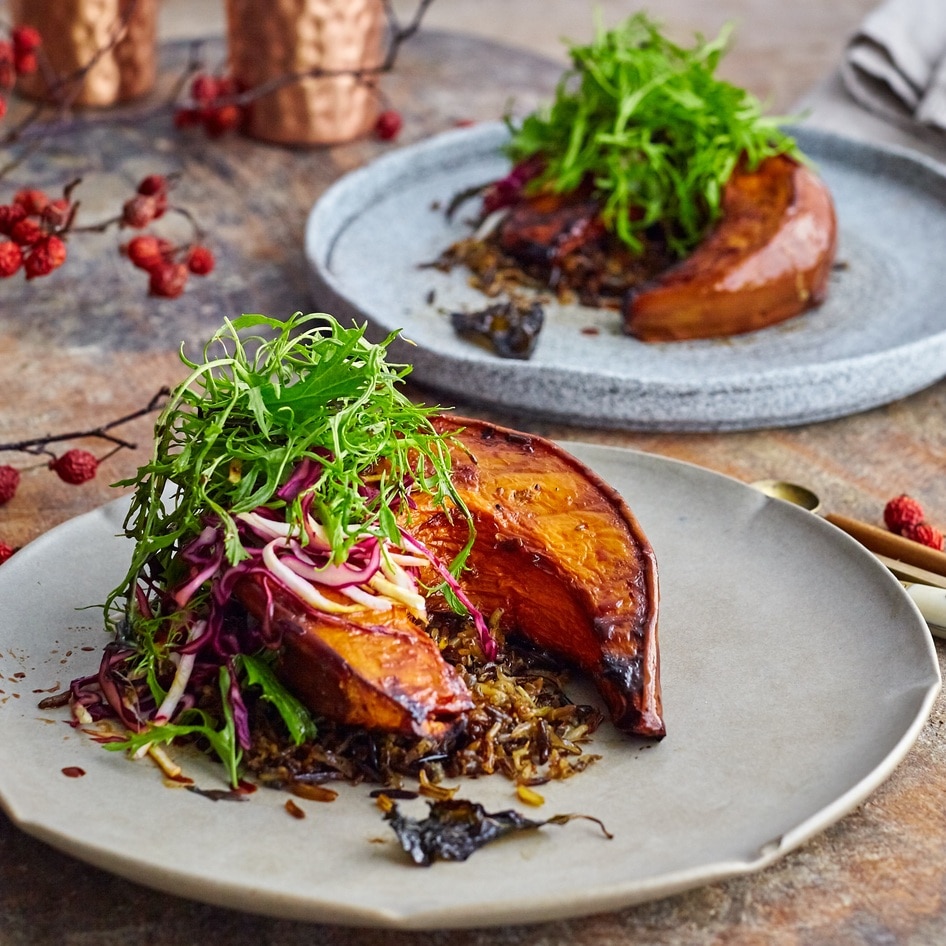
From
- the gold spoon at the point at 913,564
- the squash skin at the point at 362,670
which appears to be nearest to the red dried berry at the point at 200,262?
the gold spoon at the point at 913,564

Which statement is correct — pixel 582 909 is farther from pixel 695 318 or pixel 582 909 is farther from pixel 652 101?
pixel 652 101

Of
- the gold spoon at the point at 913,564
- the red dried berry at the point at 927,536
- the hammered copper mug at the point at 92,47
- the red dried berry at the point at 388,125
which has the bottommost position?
the hammered copper mug at the point at 92,47

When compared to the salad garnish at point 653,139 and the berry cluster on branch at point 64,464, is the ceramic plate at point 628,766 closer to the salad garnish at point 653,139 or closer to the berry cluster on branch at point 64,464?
the berry cluster on branch at point 64,464

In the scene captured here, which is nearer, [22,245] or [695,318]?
[22,245]

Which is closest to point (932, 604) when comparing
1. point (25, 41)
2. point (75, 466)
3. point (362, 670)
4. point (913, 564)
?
point (913, 564)

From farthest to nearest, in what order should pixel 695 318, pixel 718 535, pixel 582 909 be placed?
1. pixel 695 318
2. pixel 718 535
3. pixel 582 909

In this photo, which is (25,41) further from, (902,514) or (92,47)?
(902,514)

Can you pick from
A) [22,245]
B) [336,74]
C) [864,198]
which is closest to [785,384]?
[864,198]
